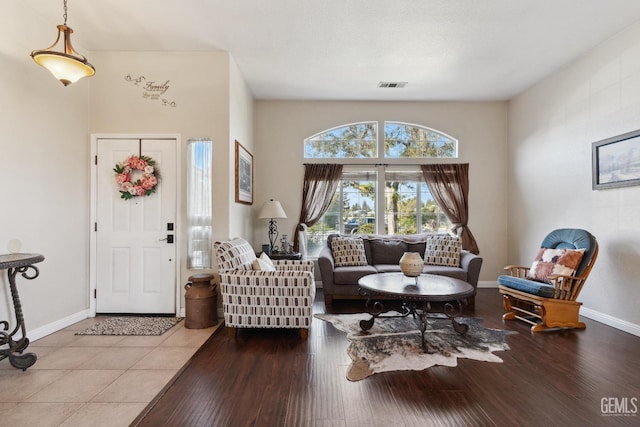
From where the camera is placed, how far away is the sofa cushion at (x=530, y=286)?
3254 millimetres

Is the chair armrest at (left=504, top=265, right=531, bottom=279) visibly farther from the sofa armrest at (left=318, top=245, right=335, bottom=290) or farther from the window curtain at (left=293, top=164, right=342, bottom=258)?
the window curtain at (left=293, top=164, right=342, bottom=258)

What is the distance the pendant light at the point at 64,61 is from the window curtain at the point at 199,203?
1259 millimetres

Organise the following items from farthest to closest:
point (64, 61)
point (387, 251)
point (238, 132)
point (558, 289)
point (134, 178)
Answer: point (387, 251), point (238, 132), point (134, 178), point (558, 289), point (64, 61)

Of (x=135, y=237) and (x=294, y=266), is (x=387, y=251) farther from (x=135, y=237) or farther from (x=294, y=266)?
(x=135, y=237)

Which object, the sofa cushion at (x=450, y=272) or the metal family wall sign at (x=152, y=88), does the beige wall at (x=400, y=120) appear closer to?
the sofa cushion at (x=450, y=272)

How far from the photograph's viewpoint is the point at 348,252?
4.55 meters

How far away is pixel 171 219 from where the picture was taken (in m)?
3.65

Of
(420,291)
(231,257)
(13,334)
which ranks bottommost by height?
(13,334)

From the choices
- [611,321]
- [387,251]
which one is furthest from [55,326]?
[611,321]

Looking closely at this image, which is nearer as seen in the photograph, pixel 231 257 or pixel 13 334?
pixel 13 334

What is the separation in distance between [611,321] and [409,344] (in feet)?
8.14

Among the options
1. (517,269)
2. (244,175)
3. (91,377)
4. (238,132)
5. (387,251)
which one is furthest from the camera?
(387,251)

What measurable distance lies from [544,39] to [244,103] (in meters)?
3.77

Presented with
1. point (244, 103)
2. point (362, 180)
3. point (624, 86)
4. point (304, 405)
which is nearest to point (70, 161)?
point (244, 103)
